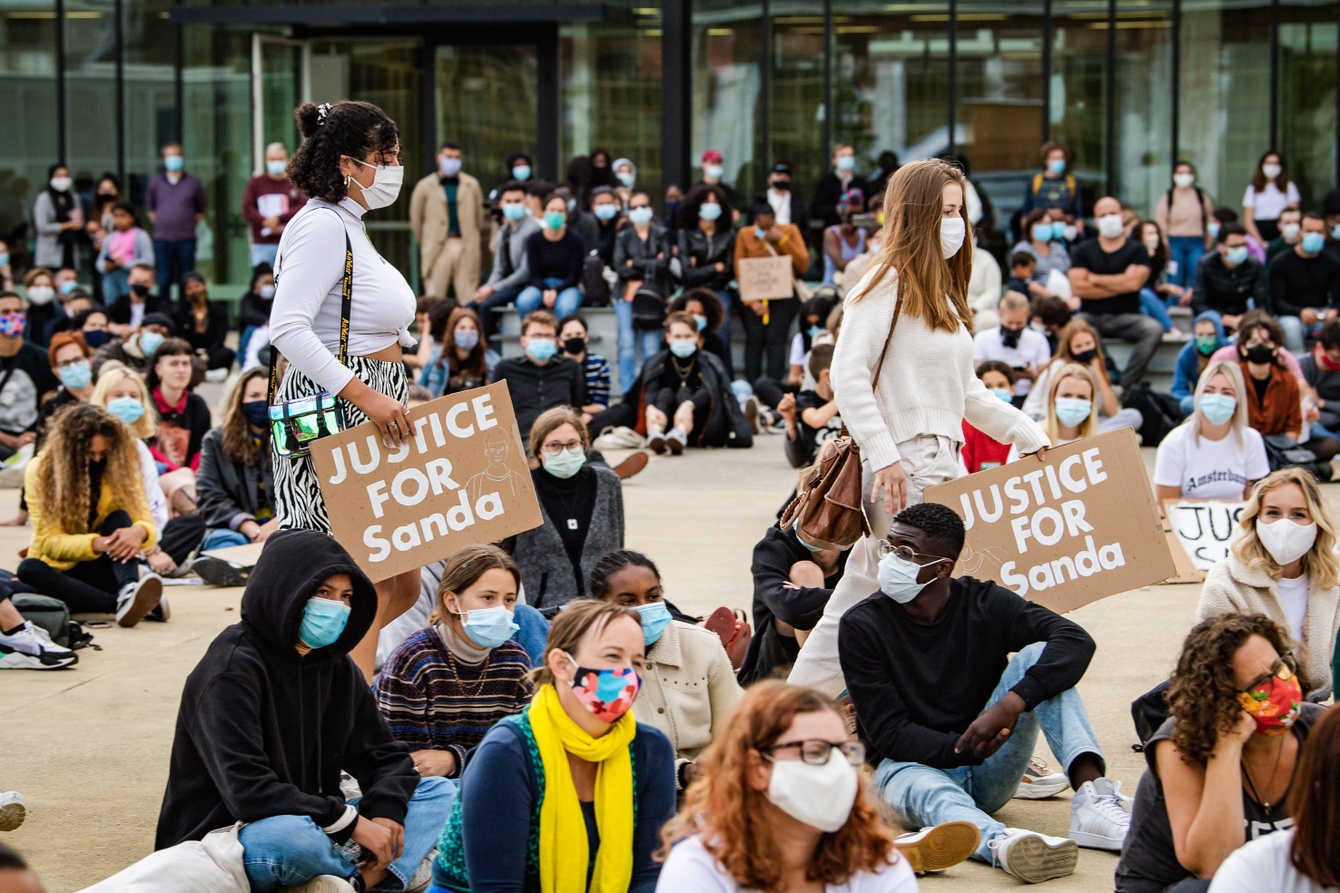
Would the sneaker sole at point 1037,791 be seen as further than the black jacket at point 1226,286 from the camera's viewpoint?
No

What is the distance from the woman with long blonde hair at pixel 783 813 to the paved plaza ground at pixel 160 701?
5.83ft

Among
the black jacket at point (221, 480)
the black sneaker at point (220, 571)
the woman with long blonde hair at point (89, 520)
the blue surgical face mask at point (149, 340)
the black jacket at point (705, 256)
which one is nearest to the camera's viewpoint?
the woman with long blonde hair at point (89, 520)

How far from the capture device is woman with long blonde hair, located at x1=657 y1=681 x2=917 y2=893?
3.34 metres

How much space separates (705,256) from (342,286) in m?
12.0

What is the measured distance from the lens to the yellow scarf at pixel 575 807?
4.11m

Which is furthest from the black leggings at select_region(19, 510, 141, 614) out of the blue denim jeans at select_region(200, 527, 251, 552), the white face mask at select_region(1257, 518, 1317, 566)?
the white face mask at select_region(1257, 518, 1317, 566)

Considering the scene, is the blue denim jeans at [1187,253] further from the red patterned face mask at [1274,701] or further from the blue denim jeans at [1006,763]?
the red patterned face mask at [1274,701]

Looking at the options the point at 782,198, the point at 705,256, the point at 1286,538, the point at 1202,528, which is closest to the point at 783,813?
the point at 1286,538

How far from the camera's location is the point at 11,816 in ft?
17.9

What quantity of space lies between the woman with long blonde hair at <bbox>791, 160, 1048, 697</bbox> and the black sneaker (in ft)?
16.6

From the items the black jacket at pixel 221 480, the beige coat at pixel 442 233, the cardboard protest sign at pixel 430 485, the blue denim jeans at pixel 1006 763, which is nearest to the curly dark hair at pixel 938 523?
the blue denim jeans at pixel 1006 763

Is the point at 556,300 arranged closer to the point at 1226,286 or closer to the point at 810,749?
the point at 1226,286

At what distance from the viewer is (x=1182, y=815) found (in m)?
4.32

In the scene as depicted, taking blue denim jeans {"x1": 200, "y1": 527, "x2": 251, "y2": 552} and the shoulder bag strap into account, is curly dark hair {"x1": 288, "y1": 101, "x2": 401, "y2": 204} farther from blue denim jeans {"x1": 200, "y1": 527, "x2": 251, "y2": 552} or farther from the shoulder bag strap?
blue denim jeans {"x1": 200, "y1": 527, "x2": 251, "y2": 552}
